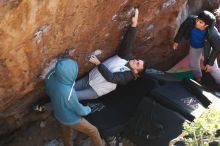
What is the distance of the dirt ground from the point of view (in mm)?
7355

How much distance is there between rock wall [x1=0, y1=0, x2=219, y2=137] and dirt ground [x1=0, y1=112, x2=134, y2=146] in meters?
0.23

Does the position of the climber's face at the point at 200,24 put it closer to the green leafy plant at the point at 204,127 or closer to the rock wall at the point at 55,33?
the rock wall at the point at 55,33

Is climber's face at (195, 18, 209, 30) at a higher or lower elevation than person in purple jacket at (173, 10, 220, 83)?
higher

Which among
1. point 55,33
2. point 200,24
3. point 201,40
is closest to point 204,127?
point 55,33

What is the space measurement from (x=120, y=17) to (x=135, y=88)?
48.8 inches

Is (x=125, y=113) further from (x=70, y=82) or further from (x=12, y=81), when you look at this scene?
(x=12, y=81)

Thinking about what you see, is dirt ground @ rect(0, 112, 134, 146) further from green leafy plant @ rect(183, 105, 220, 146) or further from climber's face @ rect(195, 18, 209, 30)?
green leafy plant @ rect(183, 105, 220, 146)

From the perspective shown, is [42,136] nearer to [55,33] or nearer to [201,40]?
[55,33]

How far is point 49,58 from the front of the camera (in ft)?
20.3

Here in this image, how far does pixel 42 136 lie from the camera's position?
7.45 meters

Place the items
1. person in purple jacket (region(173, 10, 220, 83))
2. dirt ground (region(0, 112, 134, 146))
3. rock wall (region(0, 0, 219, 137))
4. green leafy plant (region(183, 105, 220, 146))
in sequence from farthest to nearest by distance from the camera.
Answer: dirt ground (region(0, 112, 134, 146)) < person in purple jacket (region(173, 10, 220, 83)) < rock wall (region(0, 0, 219, 137)) < green leafy plant (region(183, 105, 220, 146))

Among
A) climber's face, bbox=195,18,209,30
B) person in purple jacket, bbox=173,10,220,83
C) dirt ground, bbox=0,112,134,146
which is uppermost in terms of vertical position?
climber's face, bbox=195,18,209,30

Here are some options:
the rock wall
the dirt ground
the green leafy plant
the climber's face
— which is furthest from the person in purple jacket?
the green leafy plant

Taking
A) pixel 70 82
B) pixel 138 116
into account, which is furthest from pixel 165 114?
pixel 70 82
